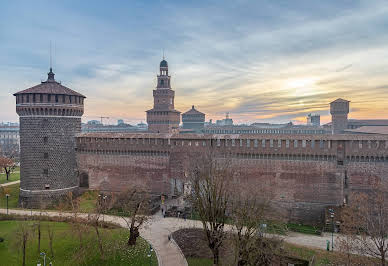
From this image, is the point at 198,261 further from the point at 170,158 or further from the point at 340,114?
the point at 340,114

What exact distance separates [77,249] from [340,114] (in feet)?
291

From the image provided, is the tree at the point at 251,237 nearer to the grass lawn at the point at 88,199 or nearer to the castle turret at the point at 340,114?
the grass lawn at the point at 88,199

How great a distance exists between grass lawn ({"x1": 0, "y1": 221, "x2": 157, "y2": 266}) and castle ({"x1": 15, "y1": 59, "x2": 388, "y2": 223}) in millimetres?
10734

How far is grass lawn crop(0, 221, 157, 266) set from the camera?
77.3 feet

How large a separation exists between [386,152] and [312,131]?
71.8 m

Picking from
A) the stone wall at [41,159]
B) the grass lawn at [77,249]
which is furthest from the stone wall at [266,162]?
the grass lawn at [77,249]

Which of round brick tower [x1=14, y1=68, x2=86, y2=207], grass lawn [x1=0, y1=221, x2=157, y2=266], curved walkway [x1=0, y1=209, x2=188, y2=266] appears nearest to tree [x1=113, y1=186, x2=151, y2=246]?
curved walkway [x1=0, y1=209, x2=188, y2=266]

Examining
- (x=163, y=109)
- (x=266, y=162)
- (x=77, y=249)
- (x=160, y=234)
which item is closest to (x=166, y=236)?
(x=160, y=234)

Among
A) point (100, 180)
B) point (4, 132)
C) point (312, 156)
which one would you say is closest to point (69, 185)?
point (100, 180)

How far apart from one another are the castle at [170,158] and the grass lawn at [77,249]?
10734mm

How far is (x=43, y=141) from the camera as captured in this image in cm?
3741

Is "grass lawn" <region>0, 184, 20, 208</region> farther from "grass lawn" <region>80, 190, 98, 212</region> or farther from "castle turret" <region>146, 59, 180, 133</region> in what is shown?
"castle turret" <region>146, 59, 180, 133</region>

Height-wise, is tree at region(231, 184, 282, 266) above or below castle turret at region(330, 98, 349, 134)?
below

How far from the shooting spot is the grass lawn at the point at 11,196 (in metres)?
37.8
